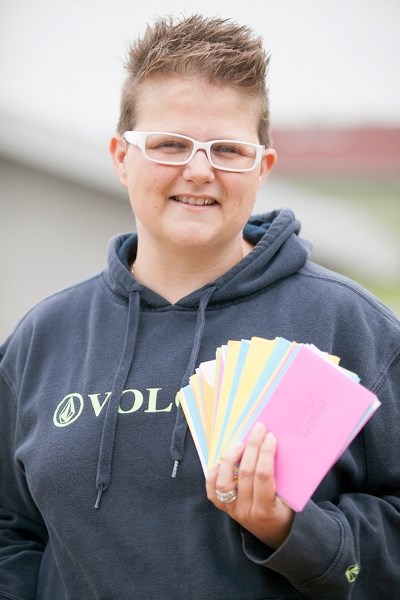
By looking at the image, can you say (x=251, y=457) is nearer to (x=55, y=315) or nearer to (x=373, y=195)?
(x=55, y=315)

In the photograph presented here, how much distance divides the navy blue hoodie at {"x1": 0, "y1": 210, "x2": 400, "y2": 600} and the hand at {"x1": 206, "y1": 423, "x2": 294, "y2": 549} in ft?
0.25

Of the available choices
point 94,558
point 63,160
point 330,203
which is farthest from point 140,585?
point 330,203

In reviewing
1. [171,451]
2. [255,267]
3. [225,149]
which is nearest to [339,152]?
[255,267]

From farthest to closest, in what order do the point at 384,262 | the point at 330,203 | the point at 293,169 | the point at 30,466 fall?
the point at 293,169, the point at 384,262, the point at 330,203, the point at 30,466

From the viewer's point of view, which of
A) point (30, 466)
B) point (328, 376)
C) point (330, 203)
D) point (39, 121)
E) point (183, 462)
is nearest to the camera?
point (328, 376)

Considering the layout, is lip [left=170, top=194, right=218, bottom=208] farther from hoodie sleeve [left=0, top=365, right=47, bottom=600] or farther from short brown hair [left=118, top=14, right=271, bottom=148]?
hoodie sleeve [left=0, top=365, right=47, bottom=600]

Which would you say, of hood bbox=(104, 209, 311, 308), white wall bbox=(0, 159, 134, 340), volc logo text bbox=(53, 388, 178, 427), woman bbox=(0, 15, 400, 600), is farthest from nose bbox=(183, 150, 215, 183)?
white wall bbox=(0, 159, 134, 340)

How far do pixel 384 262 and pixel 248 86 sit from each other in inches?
283

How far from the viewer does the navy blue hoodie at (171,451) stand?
2.62 meters

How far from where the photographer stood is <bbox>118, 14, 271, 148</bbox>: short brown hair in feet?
9.16

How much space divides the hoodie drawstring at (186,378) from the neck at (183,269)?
9cm

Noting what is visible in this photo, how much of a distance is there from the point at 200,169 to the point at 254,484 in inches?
37.1

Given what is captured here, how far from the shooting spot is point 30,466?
2969 mm

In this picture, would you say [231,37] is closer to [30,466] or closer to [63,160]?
[30,466]
